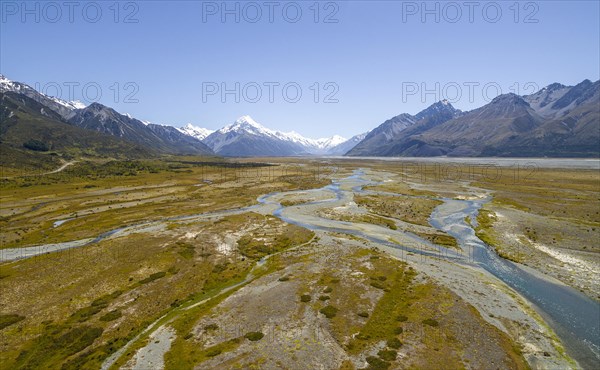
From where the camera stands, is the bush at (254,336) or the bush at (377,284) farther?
the bush at (377,284)

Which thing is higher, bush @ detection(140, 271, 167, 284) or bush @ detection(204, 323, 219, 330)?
bush @ detection(140, 271, 167, 284)

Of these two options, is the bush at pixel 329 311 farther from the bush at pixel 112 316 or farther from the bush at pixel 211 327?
the bush at pixel 112 316

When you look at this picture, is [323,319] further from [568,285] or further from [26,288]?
[26,288]

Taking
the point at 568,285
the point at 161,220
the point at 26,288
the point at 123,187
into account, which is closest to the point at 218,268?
the point at 26,288

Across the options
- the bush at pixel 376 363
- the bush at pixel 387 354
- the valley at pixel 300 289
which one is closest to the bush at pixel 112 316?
the valley at pixel 300 289

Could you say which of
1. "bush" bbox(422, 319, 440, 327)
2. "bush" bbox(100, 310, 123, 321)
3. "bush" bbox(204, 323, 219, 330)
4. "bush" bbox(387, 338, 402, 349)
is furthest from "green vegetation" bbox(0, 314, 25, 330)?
"bush" bbox(422, 319, 440, 327)

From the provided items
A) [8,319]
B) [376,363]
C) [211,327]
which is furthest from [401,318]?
[8,319]

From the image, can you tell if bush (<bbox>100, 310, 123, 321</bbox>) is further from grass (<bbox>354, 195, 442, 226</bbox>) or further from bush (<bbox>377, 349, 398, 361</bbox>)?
grass (<bbox>354, 195, 442, 226</bbox>)
